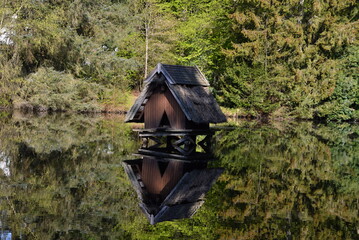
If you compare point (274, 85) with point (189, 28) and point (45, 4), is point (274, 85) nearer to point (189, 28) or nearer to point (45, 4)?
point (189, 28)

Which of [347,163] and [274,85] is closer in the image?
[347,163]

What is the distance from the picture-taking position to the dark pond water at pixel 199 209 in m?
5.48

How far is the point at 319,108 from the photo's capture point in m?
33.2

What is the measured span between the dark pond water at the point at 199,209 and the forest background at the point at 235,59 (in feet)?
63.7

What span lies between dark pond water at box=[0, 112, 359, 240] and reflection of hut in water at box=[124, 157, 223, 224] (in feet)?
0.59

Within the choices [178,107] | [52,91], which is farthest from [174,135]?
[52,91]

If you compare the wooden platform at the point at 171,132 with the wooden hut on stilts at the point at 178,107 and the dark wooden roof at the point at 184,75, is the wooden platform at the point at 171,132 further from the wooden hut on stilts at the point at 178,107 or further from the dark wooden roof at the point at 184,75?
→ the dark wooden roof at the point at 184,75

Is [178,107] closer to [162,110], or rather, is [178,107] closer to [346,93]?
[162,110]

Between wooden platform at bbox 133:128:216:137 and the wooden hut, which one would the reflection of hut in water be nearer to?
wooden platform at bbox 133:128:216:137

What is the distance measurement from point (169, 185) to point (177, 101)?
527 cm

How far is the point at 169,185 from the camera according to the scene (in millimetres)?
7969

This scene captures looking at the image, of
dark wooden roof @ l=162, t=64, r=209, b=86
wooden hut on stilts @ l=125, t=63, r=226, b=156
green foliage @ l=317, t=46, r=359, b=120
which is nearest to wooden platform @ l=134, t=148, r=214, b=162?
wooden hut on stilts @ l=125, t=63, r=226, b=156

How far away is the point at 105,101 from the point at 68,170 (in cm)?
2755

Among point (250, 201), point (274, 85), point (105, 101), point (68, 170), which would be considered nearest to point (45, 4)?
point (105, 101)
